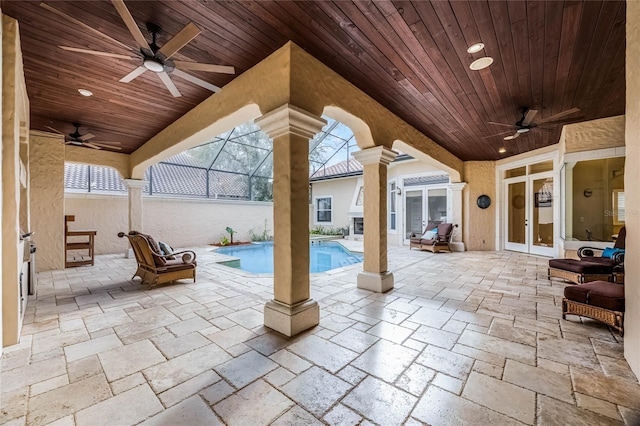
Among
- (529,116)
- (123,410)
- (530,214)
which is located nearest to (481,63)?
(529,116)

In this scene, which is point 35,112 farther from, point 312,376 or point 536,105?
point 536,105

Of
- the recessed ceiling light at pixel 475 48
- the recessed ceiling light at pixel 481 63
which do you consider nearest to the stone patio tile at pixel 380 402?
the recessed ceiling light at pixel 475 48

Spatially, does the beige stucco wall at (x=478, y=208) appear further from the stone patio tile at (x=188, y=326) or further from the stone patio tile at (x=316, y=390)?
the stone patio tile at (x=188, y=326)

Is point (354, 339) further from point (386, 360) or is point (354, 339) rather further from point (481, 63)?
point (481, 63)

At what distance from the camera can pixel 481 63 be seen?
2822 millimetres

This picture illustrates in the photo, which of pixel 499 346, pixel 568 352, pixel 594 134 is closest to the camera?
pixel 568 352

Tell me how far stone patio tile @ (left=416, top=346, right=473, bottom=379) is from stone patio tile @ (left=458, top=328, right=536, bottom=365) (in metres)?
0.29

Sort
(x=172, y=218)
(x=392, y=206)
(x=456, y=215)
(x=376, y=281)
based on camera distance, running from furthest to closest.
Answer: (x=392, y=206), (x=172, y=218), (x=456, y=215), (x=376, y=281)

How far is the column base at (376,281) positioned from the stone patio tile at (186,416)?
2687 millimetres

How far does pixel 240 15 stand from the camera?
2.13 meters

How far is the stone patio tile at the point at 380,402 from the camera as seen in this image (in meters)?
1.50

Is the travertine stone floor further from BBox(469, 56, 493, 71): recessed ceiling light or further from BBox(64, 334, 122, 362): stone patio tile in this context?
BBox(469, 56, 493, 71): recessed ceiling light

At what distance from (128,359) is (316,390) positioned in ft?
5.01

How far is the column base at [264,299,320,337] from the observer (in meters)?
2.47
